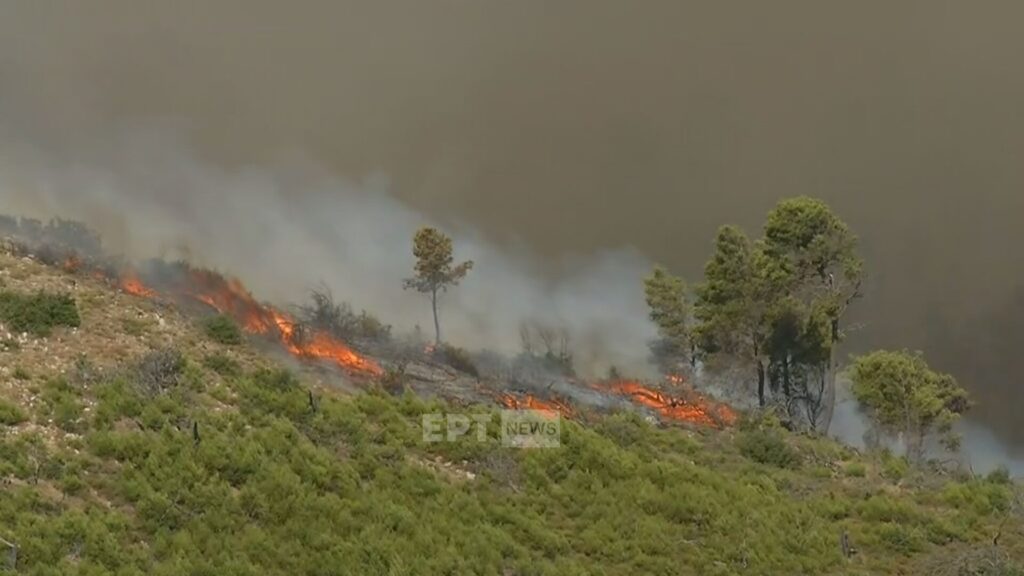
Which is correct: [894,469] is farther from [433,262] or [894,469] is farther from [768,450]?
[433,262]

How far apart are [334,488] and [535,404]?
15275mm

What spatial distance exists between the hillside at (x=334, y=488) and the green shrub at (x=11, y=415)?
3 centimetres

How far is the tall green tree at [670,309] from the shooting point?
5372 cm

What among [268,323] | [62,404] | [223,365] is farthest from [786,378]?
[62,404]

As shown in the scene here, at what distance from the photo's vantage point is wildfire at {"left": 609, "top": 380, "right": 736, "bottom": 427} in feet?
136

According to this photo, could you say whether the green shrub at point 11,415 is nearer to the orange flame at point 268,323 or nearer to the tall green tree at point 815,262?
the orange flame at point 268,323

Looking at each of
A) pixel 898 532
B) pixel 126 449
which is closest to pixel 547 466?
pixel 898 532

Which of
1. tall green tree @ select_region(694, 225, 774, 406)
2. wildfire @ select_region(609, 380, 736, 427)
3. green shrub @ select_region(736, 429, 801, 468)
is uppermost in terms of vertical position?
tall green tree @ select_region(694, 225, 774, 406)

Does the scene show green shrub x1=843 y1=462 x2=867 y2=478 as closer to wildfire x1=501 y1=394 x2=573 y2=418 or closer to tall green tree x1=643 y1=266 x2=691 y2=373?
wildfire x1=501 y1=394 x2=573 y2=418

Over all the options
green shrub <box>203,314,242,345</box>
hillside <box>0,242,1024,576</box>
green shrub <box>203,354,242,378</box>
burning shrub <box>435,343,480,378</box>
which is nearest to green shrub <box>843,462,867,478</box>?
hillside <box>0,242,1024,576</box>

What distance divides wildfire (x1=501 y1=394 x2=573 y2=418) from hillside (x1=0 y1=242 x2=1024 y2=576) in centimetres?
402

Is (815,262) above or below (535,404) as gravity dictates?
above

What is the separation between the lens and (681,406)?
149 ft

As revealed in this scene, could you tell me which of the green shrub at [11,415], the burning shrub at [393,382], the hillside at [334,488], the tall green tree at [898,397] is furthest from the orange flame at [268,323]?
the tall green tree at [898,397]
